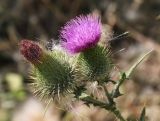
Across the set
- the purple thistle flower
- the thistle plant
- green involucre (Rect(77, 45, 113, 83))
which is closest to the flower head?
the thistle plant

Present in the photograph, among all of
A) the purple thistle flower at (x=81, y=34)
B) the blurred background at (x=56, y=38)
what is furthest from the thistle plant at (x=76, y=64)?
the blurred background at (x=56, y=38)

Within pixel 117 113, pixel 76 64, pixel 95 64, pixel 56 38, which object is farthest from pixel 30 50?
pixel 56 38

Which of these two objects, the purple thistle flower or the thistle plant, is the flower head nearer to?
the thistle plant

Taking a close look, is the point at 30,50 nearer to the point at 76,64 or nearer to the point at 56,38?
the point at 76,64

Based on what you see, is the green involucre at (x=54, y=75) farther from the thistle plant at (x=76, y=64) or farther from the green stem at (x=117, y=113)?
the green stem at (x=117, y=113)

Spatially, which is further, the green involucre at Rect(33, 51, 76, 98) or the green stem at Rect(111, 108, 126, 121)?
the green involucre at Rect(33, 51, 76, 98)

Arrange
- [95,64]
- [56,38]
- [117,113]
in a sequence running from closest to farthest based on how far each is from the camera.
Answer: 1. [117,113]
2. [95,64]
3. [56,38]

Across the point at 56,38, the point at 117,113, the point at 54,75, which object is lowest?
the point at 117,113
